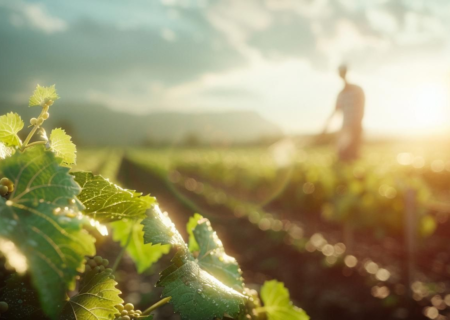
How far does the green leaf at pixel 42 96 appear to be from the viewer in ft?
2.79

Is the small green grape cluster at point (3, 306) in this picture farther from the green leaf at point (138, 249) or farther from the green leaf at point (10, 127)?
the green leaf at point (138, 249)

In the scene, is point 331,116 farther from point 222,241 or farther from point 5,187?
point 5,187

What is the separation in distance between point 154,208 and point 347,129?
10.2 m

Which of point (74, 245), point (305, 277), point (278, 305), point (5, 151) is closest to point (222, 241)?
point (305, 277)

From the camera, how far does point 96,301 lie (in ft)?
2.66

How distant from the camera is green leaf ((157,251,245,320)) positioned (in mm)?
806

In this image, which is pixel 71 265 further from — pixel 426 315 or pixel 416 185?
pixel 416 185

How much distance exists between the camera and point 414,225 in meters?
7.25

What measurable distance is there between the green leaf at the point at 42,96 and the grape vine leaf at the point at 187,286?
0.29m

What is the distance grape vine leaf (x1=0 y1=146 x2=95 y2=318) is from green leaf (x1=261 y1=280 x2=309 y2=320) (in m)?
0.72

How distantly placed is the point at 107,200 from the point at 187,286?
22 centimetres

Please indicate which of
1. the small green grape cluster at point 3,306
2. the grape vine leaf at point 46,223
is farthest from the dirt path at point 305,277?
the grape vine leaf at point 46,223

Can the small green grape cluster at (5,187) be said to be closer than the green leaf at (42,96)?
Yes

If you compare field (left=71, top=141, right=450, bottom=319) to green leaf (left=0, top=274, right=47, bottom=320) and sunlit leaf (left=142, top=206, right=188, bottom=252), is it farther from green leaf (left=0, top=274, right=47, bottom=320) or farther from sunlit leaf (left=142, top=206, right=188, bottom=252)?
green leaf (left=0, top=274, right=47, bottom=320)
